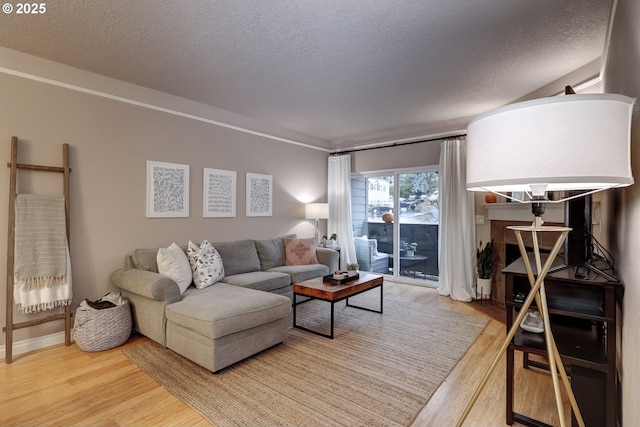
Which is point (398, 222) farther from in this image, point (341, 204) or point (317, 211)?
point (317, 211)

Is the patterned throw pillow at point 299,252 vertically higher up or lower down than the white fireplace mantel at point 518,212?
lower down

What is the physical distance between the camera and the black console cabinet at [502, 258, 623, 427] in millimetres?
1529

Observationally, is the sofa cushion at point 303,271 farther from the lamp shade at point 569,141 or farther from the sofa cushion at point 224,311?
the lamp shade at point 569,141

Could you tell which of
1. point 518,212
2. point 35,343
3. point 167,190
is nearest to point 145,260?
point 167,190

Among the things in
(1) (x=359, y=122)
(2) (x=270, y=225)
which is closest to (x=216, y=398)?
(2) (x=270, y=225)

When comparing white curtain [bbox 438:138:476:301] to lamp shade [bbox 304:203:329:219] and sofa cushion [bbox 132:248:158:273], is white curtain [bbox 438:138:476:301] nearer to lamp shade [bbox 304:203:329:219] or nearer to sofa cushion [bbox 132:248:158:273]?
lamp shade [bbox 304:203:329:219]

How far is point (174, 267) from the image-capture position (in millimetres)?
3061

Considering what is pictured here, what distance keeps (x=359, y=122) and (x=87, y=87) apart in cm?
331

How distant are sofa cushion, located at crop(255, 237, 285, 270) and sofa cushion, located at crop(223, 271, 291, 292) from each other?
36cm

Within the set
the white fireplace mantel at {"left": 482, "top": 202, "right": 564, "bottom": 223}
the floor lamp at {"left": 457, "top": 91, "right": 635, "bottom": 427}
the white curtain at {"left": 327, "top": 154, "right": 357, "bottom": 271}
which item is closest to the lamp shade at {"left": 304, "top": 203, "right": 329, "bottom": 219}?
the white curtain at {"left": 327, "top": 154, "right": 357, "bottom": 271}

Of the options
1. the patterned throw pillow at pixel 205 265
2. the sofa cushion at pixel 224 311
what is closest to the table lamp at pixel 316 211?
the patterned throw pillow at pixel 205 265

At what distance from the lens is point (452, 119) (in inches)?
181

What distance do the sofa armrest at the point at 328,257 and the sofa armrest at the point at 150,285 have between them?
2350 mm

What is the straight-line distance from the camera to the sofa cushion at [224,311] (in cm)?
233
